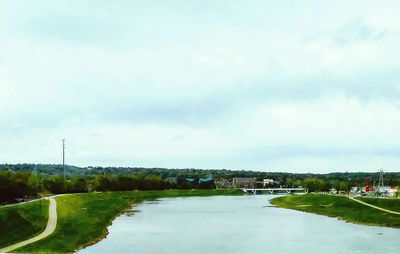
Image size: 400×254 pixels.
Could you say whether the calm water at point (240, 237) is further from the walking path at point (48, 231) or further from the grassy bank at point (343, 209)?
the grassy bank at point (343, 209)

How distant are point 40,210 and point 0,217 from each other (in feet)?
59.1

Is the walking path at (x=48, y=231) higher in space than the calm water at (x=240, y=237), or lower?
higher

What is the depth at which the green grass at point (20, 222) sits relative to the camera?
64.5 meters

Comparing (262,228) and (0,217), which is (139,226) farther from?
(0,217)

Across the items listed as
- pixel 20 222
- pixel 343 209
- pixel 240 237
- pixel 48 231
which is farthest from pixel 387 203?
pixel 20 222

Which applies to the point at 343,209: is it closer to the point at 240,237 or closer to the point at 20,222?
the point at 240,237

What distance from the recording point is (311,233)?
81875 millimetres

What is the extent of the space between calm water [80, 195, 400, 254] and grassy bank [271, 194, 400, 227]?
724cm

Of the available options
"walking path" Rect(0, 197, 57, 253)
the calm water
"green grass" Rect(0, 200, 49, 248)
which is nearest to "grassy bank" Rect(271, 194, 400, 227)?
the calm water

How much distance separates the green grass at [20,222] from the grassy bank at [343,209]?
55589 millimetres

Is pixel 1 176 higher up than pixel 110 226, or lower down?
higher up

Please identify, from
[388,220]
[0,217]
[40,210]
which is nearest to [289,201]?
[388,220]

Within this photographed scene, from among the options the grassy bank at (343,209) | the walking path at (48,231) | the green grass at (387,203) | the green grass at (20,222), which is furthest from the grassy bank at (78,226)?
the green grass at (387,203)

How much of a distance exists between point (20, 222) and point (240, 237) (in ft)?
92.6
